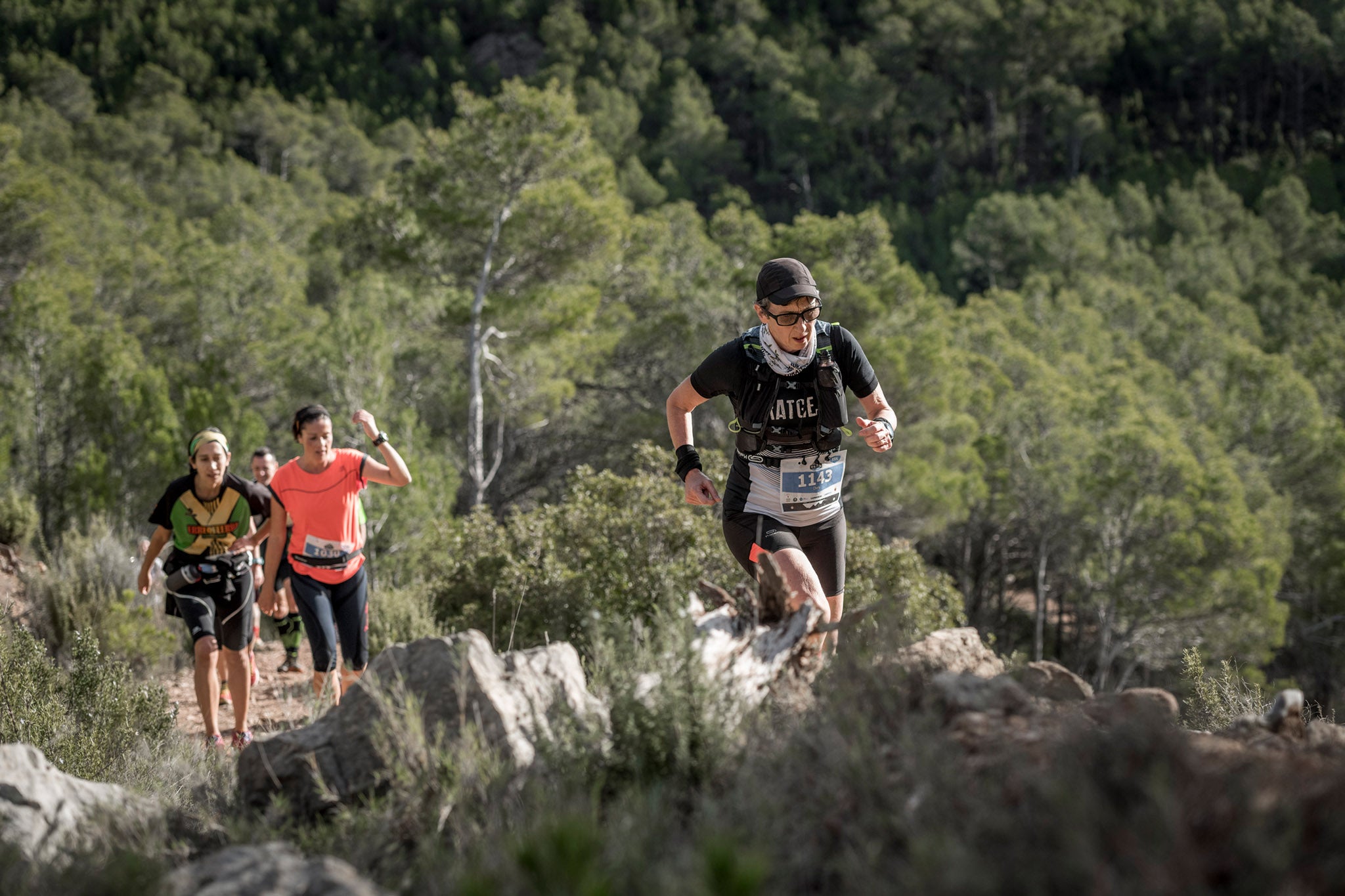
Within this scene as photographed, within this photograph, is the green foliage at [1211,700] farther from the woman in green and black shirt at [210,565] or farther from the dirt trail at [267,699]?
the woman in green and black shirt at [210,565]

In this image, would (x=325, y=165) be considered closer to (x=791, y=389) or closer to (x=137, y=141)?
(x=137, y=141)

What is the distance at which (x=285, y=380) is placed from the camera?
16.3 metres

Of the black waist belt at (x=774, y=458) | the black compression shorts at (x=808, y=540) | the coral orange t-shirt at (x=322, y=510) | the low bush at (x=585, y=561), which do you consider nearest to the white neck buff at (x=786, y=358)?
the black waist belt at (x=774, y=458)

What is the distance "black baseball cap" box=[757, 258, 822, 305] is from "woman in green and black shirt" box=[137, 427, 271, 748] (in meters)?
2.73

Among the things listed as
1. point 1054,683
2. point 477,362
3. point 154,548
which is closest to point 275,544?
point 154,548

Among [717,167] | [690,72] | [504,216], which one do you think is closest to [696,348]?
[504,216]

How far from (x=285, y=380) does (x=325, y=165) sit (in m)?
37.9

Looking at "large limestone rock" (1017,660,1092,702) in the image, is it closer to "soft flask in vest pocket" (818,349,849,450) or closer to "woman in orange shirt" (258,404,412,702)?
"soft flask in vest pocket" (818,349,849,450)

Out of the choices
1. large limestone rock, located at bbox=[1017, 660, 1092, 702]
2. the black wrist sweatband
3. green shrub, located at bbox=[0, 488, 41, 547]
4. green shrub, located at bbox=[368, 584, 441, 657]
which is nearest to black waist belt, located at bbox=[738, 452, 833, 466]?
the black wrist sweatband

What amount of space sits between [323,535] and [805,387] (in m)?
2.39

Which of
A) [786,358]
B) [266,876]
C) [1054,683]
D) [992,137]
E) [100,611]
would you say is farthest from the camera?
[992,137]

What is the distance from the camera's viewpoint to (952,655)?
137 inches

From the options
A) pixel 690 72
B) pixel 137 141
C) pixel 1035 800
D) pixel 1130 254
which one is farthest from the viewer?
pixel 690 72

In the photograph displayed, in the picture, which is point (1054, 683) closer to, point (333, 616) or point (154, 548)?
point (333, 616)
